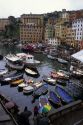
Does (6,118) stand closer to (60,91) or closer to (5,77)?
(60,91)

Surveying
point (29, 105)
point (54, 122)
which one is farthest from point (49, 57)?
point (54, 122)

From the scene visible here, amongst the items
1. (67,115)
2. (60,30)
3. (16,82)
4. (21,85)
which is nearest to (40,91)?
(21,85)

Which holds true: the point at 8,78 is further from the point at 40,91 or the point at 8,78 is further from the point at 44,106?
the point at 44,106

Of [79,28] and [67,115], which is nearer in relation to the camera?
[67,115]

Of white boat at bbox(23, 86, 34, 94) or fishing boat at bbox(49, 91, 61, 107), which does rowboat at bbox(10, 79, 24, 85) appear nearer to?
white boat at bbox(23, 86, 34, 94)

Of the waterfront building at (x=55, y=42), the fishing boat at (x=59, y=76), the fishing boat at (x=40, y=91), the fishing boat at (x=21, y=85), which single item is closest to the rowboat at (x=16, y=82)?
the fishing boat at (x=21, y=85)

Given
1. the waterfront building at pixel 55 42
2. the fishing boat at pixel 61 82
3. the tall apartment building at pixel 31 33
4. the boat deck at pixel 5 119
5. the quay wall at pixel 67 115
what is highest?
the tall apartment building at pixel 31 33

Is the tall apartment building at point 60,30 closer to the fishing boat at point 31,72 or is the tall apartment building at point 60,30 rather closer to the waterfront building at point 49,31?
the waterfront building at point 49,31

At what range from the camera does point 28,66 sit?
55.8 meters

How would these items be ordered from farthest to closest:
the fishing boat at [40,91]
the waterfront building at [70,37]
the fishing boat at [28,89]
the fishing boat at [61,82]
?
the waterfront building at [70,37] → the fishing boat at [61,82] → the fishing boat at [28,89] → the fishing boat at [40,91]

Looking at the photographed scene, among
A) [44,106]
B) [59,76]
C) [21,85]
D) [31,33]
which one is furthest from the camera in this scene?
[31,33]

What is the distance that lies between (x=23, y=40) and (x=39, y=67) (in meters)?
59.6

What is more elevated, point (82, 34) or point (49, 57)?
point (82, 34)

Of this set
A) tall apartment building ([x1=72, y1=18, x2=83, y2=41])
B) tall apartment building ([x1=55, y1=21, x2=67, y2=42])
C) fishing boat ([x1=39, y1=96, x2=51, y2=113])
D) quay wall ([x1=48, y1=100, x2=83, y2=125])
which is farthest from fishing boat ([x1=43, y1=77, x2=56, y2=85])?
tall apartment building ([x1=55, y1=21, x2=67, y2=42])
